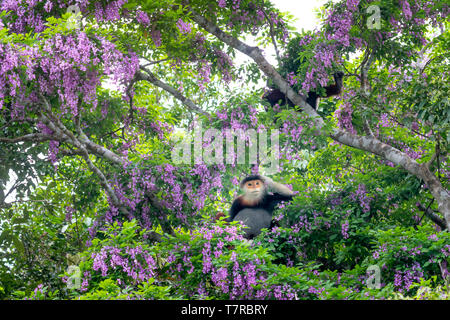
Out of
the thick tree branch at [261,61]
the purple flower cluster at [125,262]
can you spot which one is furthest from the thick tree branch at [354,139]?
the purple flower cluster at [125,262]

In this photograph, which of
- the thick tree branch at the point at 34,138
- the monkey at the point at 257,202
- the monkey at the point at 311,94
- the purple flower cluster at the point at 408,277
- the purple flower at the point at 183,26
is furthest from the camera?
the monkey at the point at 311,94

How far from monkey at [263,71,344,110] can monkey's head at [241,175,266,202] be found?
1.98 m

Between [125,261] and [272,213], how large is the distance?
349cm

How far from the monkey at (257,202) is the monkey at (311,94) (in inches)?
78.6

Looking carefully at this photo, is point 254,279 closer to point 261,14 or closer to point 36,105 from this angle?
point 36,105

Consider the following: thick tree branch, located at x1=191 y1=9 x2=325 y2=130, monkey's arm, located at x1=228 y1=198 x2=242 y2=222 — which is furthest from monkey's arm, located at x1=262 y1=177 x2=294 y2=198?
thick tree branch, located at x1=191 y1=9 x2=325 y2=130

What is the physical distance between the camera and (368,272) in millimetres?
8289

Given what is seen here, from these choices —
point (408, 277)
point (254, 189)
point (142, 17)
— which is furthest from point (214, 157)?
point (408, 277)

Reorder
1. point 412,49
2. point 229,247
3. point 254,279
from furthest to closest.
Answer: point 412,49 < point 229,247 < point 254,279

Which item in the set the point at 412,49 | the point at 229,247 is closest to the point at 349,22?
the point at 412,49

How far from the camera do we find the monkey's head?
10.7 metres

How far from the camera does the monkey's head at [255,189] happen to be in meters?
10.7

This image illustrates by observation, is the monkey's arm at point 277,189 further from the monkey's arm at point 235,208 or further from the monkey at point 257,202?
the monkey's arm at point 235,208
